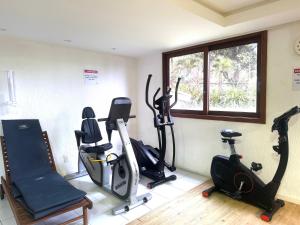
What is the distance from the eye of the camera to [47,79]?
321 centimetres

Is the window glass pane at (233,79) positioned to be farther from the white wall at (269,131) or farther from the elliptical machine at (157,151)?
the elliptical machine at (157,151)

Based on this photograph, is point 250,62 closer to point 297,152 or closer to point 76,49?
point 297,152

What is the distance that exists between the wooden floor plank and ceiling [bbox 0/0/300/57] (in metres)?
2.15

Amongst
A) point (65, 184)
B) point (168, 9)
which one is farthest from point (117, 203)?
point (168, 9)

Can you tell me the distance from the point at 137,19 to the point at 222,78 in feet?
5.38

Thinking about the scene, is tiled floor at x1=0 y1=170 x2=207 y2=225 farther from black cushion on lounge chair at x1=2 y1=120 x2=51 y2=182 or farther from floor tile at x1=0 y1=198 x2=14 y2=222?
black cushion on lounge chair at x1=2 y1=120 x2=51 y2=182

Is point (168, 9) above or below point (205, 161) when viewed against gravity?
above

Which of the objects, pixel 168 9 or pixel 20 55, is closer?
pixel 168 9

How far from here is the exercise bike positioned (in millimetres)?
2480

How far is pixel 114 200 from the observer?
8.87 ft

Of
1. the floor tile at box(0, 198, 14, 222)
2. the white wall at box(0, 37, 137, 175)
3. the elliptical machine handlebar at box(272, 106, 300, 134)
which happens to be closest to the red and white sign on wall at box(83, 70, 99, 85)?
the white wall at box(0, 37, 137, 175)

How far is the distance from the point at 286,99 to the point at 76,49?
10.3ft

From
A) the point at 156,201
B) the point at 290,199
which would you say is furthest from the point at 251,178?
the point at 156,201

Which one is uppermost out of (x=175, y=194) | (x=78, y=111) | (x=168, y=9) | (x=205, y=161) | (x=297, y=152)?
(x=168, y=9)
